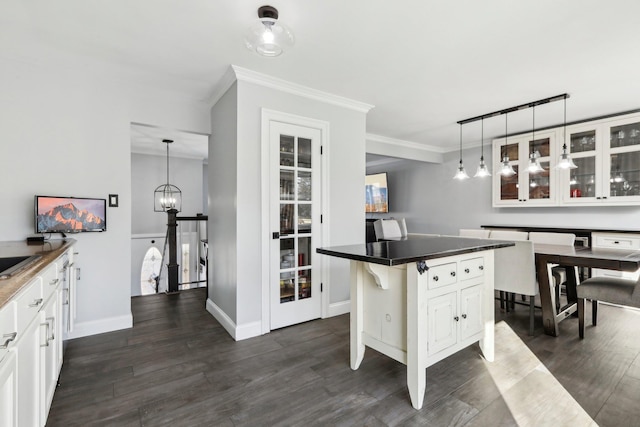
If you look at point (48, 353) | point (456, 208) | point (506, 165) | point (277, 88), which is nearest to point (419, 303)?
point (48, 353)

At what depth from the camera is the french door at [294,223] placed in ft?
10.1

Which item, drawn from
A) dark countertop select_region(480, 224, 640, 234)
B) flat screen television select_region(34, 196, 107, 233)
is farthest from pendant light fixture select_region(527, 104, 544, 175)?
flat screen television select_region(34, 196, 107, 233)

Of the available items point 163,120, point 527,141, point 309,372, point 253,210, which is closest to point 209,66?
point 163,120

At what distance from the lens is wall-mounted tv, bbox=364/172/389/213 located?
7430 millimetres

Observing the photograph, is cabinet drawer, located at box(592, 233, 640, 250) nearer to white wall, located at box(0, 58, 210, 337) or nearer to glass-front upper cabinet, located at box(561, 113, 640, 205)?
glass-front upper cabinet, located at box(561, 113, 640, 205)

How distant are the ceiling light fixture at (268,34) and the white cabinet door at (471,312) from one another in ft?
6.68

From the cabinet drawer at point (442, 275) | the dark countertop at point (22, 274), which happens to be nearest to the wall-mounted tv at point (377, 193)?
the cabinet drawer at point (442, 275)

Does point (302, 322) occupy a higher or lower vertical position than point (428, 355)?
lower

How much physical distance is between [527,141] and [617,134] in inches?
39.6

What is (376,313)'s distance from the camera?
7.07 feet

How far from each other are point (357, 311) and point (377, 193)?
5676 mm

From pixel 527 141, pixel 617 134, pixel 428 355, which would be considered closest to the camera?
pixel 428 355

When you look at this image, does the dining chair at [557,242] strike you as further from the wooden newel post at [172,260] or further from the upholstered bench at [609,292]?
the wooden newel post at [172,260]

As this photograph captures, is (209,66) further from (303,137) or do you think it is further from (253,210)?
(253,210)
